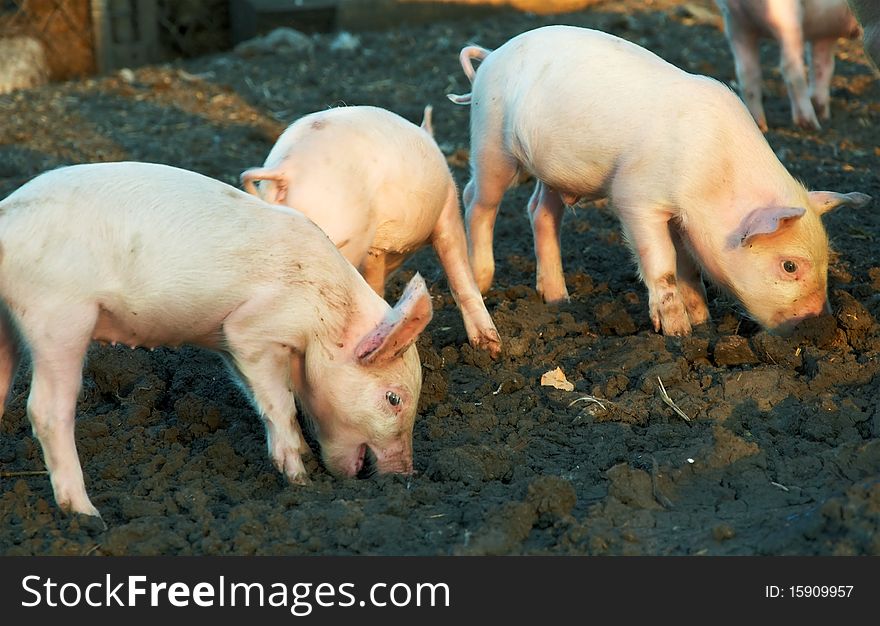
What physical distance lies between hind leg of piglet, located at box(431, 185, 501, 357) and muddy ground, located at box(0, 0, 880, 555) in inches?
6.1

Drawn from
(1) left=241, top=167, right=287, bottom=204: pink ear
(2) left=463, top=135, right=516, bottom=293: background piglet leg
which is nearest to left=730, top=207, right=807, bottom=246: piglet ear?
(2) left=463, top=135, right=516, bottom=293: background piglet leg

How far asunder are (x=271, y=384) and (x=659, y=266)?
223cm

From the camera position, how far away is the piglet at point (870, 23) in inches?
230

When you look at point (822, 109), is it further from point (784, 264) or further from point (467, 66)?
point (784, 264)

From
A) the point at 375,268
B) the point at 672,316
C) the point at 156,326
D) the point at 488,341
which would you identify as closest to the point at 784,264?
the point at 672,316

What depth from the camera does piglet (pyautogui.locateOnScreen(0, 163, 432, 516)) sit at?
14.4 ft

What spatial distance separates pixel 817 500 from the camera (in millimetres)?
4301

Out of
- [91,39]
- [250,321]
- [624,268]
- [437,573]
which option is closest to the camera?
[437,573]

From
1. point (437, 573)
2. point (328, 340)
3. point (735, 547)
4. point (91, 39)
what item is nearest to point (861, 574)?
point (735, 547)

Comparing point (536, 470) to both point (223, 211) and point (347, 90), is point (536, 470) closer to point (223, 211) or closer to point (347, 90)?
point (223, 211)

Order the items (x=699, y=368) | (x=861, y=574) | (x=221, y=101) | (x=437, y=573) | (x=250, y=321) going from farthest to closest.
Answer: (x=221, y=101), (x=699, y=368), (x=250, y=321), (x=437, y=573), (x=861, y=574)

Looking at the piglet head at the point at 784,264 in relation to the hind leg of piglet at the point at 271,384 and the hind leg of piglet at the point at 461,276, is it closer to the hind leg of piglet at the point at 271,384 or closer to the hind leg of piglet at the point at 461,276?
the hind leg of piglet at the point at 461,276

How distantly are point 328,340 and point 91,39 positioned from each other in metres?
8.79

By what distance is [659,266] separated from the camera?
624cm
